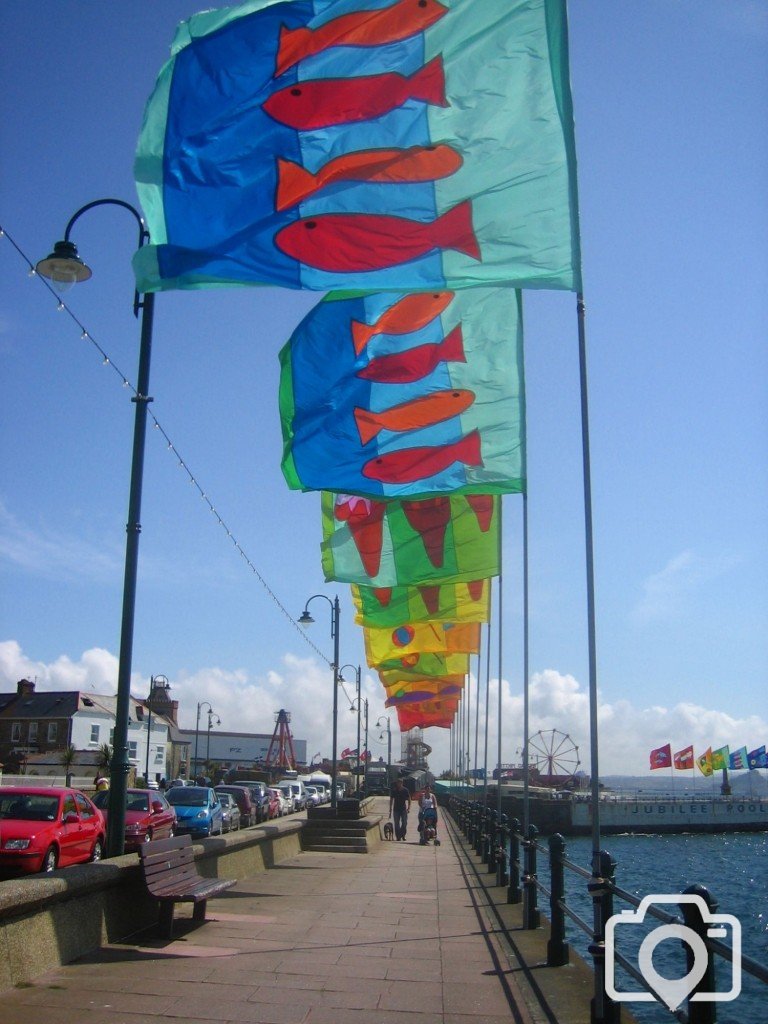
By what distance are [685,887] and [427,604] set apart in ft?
43.2

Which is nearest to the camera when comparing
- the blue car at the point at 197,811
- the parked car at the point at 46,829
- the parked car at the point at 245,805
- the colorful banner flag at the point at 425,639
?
the parked car at the point at 46,829

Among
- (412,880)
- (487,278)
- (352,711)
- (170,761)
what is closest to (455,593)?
(412,880)

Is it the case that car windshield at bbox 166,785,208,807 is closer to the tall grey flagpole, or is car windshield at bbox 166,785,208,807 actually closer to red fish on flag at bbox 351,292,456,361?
red fish on flag at bbox 351,292,456,361

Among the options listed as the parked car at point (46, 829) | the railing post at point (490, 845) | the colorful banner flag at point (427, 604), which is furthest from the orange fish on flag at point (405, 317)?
the railing post at point (490, 845)

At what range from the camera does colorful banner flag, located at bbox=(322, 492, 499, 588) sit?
55.8ft

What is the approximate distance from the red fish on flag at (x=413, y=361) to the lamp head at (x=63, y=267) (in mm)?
3545

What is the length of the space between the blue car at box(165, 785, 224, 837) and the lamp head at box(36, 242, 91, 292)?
18082 mm

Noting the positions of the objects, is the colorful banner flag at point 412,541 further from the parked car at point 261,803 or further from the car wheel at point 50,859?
the parked car at point 261,803

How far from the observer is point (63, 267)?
10.4 metres

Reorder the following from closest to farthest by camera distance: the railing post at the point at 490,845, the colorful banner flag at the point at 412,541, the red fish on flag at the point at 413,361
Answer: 1. the red fish on flag at the point at 413,361
2. the colorful banner flag at the point at 412,541
3. the railing post at the point at 490,845

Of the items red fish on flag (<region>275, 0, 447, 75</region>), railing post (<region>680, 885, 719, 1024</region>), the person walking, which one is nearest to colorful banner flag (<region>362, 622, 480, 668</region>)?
the person walking

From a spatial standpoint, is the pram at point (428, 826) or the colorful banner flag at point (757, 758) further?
the colorful banner flag at point (757, 758)

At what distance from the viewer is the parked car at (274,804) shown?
39.6m

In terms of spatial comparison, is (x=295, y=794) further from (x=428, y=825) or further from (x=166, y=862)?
(x=166, y=862)
